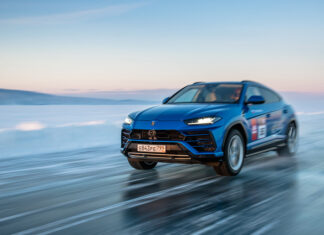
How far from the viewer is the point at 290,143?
9.19 m

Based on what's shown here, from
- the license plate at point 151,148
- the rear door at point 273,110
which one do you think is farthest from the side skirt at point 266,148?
the license plate at point 151,148

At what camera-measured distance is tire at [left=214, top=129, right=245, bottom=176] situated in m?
6.57

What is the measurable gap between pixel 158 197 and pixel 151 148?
51.3 inches

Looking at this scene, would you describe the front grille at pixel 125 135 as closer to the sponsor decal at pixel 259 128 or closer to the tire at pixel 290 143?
the sponsor decal at pixel 259 128

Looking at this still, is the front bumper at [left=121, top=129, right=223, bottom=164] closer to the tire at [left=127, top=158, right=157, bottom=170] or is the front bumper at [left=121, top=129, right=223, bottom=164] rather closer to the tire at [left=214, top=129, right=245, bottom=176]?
the tire at [left=214, top=129, right=245, bottom=176]

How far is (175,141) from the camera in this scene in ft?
20.8

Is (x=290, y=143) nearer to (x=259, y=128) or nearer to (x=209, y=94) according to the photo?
(x=259, y=128)

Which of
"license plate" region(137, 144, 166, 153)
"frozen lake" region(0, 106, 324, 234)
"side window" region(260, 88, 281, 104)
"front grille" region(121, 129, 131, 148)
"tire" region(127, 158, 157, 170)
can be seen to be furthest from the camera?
"side window" region(260, 88, 281, 104)

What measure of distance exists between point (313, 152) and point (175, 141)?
15.6 ft

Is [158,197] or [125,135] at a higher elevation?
[125,135]

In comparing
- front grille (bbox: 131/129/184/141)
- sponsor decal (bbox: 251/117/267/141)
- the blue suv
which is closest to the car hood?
the blue suv

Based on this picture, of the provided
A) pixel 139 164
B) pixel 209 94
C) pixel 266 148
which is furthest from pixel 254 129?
pixel 139 164

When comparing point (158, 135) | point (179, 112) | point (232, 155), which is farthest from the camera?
point (232, 155)

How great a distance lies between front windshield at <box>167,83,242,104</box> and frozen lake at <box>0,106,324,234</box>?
1241 millimetres
